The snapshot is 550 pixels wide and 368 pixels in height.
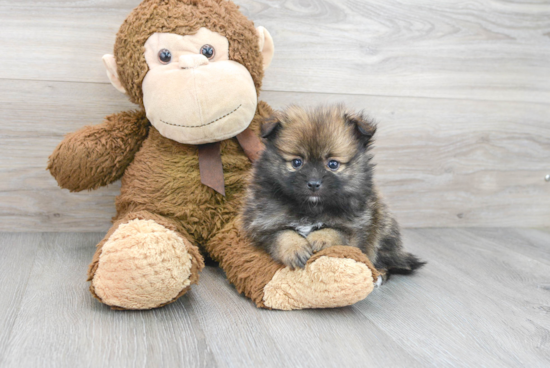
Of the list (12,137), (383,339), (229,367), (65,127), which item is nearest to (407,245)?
(383,339)

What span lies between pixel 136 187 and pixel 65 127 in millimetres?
523

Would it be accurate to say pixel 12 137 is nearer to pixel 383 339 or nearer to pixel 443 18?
pixel 383 339

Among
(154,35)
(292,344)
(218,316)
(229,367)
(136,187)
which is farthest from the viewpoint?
(136,187)

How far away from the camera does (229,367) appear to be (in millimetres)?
1087

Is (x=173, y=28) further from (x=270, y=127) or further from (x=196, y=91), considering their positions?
(x=270, y=127)

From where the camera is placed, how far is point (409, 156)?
2.35 meters

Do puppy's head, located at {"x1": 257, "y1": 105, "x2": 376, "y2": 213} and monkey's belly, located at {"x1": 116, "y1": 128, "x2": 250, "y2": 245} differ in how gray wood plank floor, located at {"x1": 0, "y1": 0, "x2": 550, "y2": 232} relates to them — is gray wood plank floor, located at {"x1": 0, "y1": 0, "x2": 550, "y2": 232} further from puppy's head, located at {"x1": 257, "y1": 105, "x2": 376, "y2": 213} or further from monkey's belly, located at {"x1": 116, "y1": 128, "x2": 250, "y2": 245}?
puppy's head, located at {"x1": 257, "y1": 105, "x2": 376, "y2": 213}

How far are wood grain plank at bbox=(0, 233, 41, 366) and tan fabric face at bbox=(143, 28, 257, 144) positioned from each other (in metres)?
0.67

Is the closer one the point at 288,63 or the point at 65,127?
the point at 65,127

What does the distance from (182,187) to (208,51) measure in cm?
48

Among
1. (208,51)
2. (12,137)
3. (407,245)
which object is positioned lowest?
(407,245)

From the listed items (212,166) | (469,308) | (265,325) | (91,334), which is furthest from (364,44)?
(91,334)

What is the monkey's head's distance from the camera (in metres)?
1.50

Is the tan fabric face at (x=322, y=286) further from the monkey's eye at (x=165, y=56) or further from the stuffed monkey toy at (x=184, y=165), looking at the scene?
the monkey's eye at (x=165, y=56)
